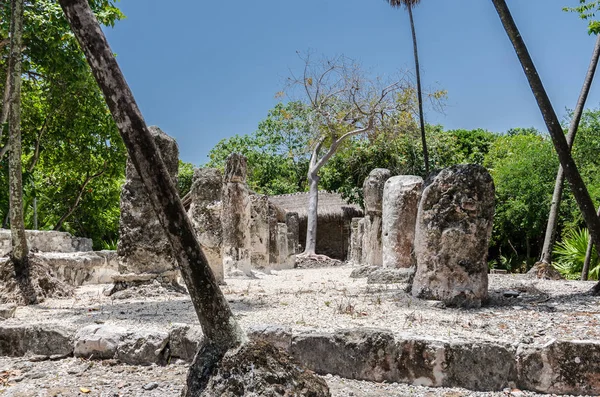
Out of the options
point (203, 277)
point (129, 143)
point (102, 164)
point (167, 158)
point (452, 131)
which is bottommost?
point (203, 277)

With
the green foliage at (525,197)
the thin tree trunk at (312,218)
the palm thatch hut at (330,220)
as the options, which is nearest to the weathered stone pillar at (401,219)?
the green foliage at (525,197)

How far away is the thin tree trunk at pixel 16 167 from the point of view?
772 cm

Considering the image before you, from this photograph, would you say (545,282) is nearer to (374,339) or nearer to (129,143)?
(374,339)

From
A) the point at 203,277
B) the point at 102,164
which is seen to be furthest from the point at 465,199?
the point at 102,164

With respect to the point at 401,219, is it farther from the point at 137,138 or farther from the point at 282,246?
the point at 282,246

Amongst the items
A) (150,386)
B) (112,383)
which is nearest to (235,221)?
(112,383)

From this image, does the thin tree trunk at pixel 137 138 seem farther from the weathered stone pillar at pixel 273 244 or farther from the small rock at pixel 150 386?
the weathered stone pillar at pixel 273 244

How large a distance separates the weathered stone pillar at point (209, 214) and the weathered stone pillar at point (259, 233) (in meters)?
5.74

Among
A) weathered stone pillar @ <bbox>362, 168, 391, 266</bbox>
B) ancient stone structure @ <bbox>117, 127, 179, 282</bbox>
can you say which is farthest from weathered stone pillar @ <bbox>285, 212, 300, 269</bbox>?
ancient stone structure @ <bbox>117, 127, 179, 282</bbox>

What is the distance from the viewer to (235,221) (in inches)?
506

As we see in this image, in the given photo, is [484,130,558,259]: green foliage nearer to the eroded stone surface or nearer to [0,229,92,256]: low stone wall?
[0,229,92,256]: low stone wall

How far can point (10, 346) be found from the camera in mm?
5383

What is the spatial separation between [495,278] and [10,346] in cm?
759

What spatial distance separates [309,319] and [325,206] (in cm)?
2233
